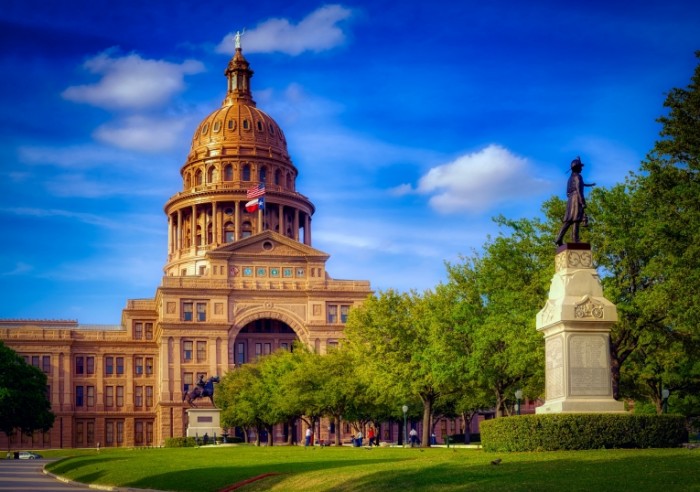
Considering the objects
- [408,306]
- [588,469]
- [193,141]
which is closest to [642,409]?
[408,306]

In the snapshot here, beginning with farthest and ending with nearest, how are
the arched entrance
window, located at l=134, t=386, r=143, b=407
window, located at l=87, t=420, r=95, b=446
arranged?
window, located at l=134, t=386, r=143, b=407, window, located at l=87, t=420, r=95, b=446, the arched entrance

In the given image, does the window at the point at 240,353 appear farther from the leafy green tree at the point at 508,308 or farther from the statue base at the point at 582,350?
the statue base at the point at 582,350

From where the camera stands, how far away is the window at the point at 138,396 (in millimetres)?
141750

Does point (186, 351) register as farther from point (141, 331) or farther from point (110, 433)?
point (110, 433)

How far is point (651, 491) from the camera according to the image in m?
24.5

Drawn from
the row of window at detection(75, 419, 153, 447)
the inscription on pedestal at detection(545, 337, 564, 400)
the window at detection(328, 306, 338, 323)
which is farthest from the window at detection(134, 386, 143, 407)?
the inscription on pedestal at detection(545, 337, 564, 400)

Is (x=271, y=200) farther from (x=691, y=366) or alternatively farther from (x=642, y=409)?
(x=691, y=366)

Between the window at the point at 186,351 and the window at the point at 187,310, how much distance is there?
2.93 m

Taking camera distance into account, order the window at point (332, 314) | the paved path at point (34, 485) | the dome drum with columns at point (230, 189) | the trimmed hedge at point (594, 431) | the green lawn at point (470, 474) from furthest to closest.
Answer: the dome drum with columns at point (230, 189)
the window at point (332, 314)
the paved path at point (34, 485)
the trimmed hedge at point (594, 431)
the green lawn at point (470, 474)

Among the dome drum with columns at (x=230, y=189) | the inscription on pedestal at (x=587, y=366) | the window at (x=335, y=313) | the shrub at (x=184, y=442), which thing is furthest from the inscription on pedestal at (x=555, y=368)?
the dome drum with columns at (x=230, y=189)

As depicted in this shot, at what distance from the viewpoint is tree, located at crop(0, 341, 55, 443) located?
9594cm

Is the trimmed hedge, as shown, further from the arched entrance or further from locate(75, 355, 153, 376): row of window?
locate(75, 355, 153, 376): row of window

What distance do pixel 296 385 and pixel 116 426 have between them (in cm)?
5589

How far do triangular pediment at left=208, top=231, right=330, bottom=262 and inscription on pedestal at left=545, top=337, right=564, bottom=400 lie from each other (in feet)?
320
